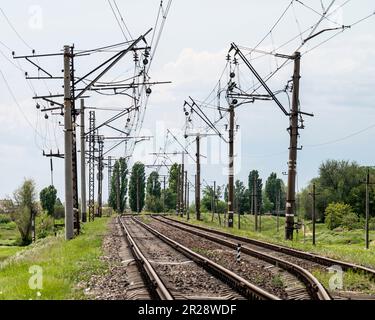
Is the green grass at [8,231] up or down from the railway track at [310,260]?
down

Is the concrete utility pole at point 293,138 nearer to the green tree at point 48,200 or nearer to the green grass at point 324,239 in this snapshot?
the green grass at point 324,239

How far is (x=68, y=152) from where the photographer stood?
2823 cm

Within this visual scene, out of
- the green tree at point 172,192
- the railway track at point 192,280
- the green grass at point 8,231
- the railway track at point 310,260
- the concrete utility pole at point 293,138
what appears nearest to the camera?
the railway track at point 192,280

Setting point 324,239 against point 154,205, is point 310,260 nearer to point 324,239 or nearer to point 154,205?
point 324,239

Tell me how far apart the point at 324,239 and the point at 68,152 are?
213 feet

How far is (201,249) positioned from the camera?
23.4 m

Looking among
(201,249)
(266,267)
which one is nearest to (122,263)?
(266,267)

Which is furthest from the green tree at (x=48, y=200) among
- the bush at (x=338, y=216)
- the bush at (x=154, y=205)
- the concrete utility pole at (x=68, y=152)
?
the concrete utility pole at (x=68, y=152)

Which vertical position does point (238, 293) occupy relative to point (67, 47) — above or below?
below

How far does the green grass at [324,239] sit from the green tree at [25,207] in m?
25.8

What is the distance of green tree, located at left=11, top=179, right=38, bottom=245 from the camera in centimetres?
9788

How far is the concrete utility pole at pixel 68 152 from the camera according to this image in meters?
28.1
